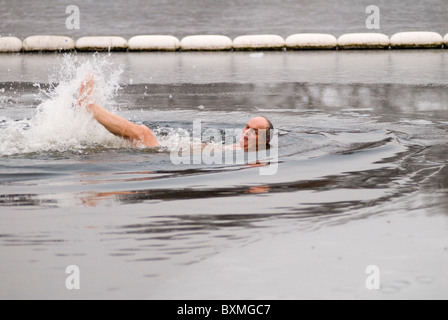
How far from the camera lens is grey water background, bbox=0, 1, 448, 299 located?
4.89m

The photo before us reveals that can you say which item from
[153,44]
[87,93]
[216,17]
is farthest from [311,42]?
[87,93]

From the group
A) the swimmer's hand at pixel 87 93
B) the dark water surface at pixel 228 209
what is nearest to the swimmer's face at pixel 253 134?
the dark water surface at pixel 228 209

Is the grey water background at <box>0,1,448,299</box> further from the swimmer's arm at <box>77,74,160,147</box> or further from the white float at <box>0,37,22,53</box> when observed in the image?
the white float at <box>0,37,22,53</box>

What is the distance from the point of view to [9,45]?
1214 inches

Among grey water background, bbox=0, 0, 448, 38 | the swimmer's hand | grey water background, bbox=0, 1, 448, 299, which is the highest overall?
grey water background, bbox=0, 0, 448, 38

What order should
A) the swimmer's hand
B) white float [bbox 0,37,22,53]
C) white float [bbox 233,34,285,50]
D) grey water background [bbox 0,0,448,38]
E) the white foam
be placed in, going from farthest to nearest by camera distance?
grey water background [bbox 0,0,448,38] < white float [bbox 233,34,285,50] < white float [bbox 0,37,22,53] < the white foam < the swimmer's hand

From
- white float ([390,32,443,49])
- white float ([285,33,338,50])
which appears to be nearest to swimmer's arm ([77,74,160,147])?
white float ([285,33,338,50])

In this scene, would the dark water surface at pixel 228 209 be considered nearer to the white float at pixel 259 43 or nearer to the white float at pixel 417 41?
the white float at pixel 259 43

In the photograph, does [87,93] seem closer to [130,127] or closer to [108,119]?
[108,119]

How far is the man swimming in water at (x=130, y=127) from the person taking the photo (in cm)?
931

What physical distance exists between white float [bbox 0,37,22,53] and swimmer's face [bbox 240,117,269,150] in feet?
74.2

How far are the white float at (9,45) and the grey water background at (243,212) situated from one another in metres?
16.2

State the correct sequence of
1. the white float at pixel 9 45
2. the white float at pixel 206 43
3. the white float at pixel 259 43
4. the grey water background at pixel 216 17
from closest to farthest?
the white float at pixel 9 45
the white float at pixel 259 43
the white float at pixel 206 43
the grey water background at pixel 216 17

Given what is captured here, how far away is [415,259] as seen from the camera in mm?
5277
